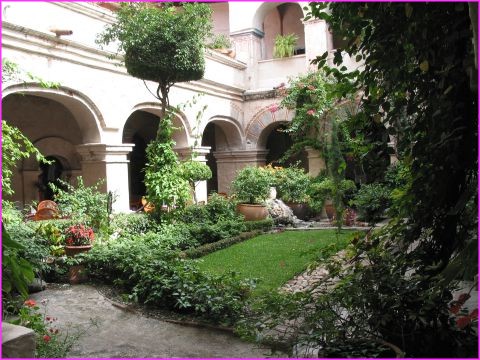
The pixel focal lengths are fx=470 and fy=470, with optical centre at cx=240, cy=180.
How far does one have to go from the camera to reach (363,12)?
8.81 feet

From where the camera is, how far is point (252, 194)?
10.5m

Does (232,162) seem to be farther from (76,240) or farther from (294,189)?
(76,240)

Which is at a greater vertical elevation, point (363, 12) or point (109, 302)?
point (363, 12)

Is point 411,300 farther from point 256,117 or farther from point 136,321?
point 256,117

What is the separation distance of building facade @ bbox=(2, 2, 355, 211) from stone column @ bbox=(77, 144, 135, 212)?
2cm

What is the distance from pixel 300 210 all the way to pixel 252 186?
1.75 meters

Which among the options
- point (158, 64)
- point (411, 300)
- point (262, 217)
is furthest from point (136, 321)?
point (262, 217)

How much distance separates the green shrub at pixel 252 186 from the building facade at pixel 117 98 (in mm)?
1242

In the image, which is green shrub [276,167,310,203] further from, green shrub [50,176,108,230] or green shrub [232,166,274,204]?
green shrub [50,176,108,230]

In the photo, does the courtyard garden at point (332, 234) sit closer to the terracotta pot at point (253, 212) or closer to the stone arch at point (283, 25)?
the terracotta pot at point (253, 212)

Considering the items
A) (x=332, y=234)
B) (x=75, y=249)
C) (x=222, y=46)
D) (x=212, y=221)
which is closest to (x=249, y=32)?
(x=222, y=46)

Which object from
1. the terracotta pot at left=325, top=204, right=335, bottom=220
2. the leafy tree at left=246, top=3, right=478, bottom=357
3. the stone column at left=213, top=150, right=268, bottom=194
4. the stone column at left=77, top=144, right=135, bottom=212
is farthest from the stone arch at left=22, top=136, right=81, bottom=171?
the leafy tree at left=246, top=3, right=478, bottom=357

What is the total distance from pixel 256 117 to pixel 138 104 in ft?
14.6

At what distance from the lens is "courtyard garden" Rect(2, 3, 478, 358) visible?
235cm
